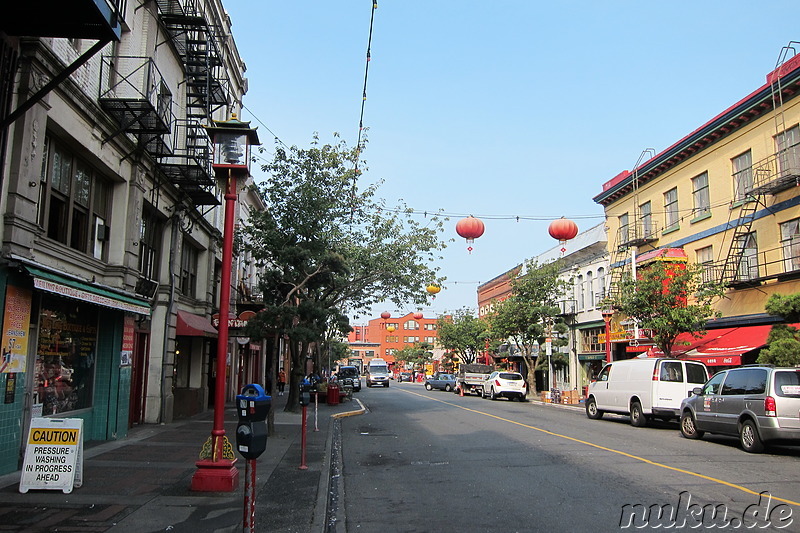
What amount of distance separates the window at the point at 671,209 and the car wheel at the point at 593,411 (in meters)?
11.0

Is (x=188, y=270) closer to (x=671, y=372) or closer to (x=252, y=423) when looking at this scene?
(x=252, y=423)

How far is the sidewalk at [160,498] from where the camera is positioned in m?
6.87

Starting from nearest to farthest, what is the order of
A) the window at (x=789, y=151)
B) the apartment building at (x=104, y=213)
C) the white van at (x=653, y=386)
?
the apartment building at (x=104, y=213) → the white van at (x=653, y=386) → the window at (x=789, y=151)

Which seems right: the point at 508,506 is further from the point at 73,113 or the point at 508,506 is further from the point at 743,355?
the point at 743,355

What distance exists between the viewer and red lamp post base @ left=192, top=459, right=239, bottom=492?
27.6 feet

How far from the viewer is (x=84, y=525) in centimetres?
671

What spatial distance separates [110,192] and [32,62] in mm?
5075

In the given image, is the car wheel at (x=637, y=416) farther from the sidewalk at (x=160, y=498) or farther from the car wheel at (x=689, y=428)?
the sidewalk at (x=160, y=498)

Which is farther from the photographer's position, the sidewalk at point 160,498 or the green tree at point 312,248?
the green tree at point 312,248

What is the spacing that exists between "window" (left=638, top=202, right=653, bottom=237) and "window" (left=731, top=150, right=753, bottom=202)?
6194 millimetres

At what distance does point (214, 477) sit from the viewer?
8.43 meters

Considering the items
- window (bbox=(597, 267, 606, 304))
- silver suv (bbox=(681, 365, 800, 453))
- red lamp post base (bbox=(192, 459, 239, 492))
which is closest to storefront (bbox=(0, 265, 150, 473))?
red lamp post base (bbox=(192, 459, 239, 492))

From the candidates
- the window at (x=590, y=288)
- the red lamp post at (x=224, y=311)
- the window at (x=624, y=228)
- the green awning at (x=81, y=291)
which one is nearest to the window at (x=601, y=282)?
the window at (x=590, y=288)

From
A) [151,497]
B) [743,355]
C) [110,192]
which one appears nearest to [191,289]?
[110,192]
